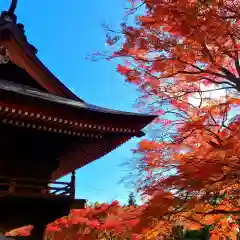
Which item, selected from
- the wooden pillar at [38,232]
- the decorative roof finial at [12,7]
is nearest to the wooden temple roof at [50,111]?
the decorative roof finial at [12,7]

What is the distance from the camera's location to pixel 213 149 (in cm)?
649

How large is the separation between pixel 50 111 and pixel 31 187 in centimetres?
164

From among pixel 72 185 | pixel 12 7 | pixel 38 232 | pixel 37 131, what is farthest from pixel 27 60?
pixel 38 232

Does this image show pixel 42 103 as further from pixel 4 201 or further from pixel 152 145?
pixel 152 145

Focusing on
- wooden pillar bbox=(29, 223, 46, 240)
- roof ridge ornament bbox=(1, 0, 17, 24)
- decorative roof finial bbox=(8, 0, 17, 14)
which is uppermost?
decorative roof finial bbox=(8, 0, 17, 14)

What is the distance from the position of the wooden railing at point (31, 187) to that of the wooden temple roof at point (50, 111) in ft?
3.58

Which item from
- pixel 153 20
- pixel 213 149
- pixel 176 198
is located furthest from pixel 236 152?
pixel 153 20

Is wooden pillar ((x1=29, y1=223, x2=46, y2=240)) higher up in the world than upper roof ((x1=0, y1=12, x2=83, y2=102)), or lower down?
lower down

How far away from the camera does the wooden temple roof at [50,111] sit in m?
6.72

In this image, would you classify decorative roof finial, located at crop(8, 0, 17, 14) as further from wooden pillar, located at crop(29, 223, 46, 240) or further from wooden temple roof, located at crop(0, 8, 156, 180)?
wooden pillar, located at crop(29, 223, 46, 240)

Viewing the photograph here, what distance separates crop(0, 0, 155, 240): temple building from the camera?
22.4 feet

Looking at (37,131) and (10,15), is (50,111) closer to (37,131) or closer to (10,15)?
(37,131)

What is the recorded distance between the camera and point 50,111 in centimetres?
693

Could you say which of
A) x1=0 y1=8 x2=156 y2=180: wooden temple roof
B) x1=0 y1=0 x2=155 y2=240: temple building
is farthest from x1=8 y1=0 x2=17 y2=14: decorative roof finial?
x1=0 y1=0 x2=155 y2=240: temple building
